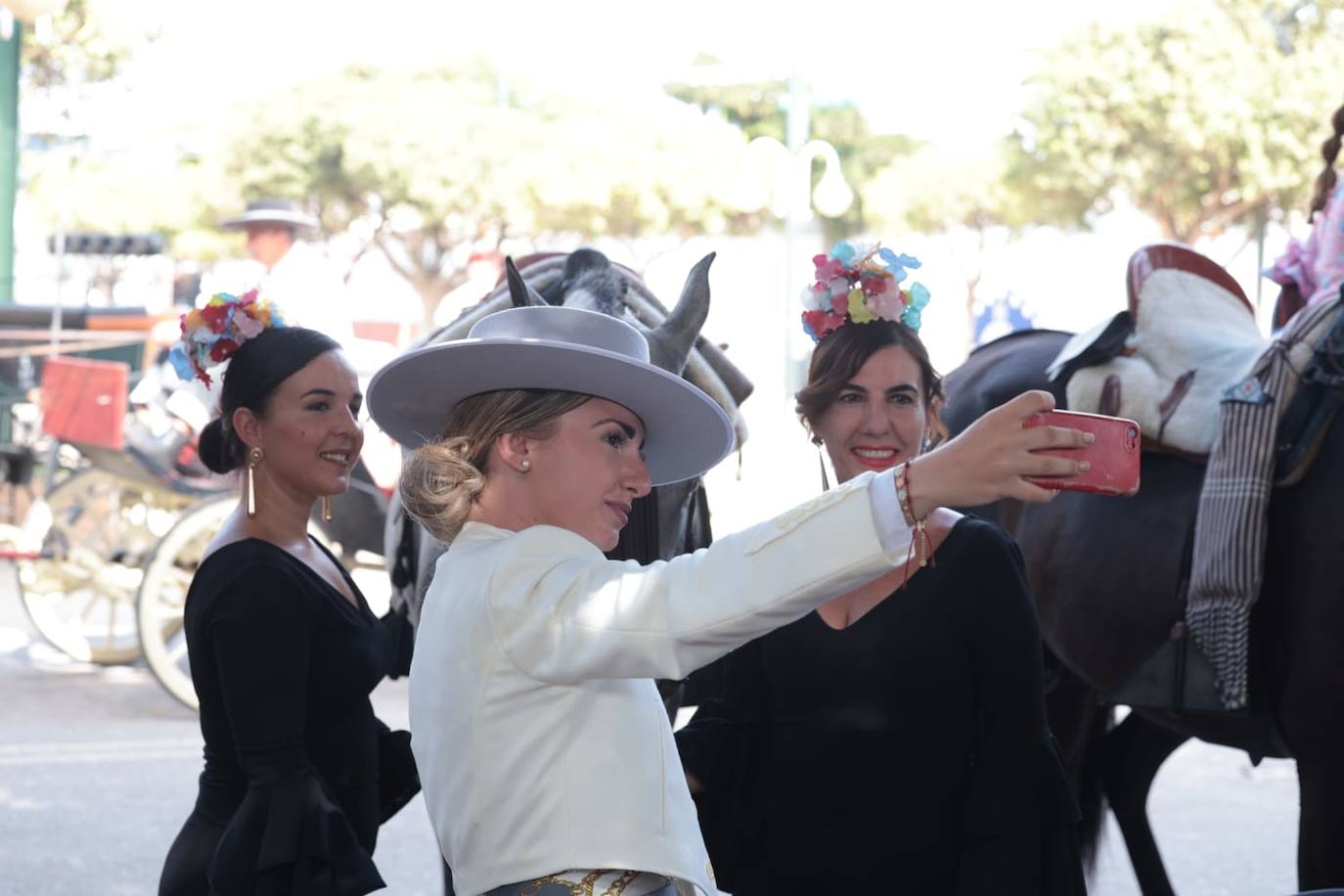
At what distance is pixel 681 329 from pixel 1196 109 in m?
22.4

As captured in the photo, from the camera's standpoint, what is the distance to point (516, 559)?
1894mm

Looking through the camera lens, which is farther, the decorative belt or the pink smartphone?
the decorative belt

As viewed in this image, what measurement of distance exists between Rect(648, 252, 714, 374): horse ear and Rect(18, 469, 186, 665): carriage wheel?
5.41 meters

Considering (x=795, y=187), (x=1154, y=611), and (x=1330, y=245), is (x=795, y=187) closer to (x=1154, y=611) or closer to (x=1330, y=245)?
(x=1330, y=245)

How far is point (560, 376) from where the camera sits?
80.3 inches

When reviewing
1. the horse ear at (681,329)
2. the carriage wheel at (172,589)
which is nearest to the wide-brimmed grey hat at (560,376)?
the horse ear at (681,329)

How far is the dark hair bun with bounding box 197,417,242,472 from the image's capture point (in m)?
3.29

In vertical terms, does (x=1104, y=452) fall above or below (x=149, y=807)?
above

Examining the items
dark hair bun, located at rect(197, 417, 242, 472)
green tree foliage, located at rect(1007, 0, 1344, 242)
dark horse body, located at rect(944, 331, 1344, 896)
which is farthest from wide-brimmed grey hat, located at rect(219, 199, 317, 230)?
green tree foliage, located at rect(1007, 0, 1344, 242)

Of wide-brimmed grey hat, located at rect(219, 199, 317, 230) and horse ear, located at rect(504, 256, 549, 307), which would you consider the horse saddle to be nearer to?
horse ear, located at rect(504, 256, 549, 307)

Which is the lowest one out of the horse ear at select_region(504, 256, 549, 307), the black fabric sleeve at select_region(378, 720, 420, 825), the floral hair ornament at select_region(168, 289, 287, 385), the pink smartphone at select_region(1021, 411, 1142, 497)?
the black fabric sleeve at select_region(378, 720, 420, 825)

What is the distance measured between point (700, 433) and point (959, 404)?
3.19 m

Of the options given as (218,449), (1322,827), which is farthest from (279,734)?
(1322,827)

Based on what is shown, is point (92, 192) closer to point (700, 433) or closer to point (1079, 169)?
point (1079, 169)
